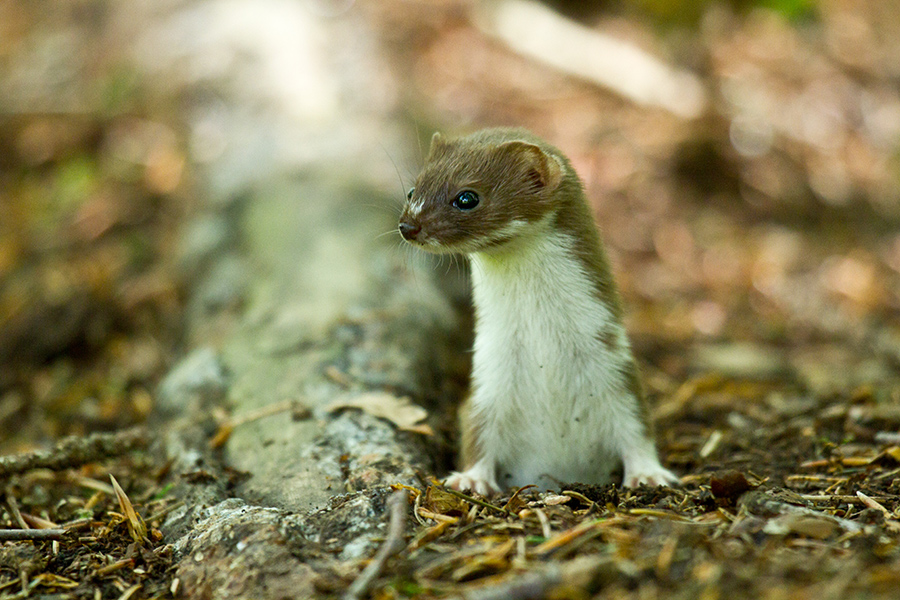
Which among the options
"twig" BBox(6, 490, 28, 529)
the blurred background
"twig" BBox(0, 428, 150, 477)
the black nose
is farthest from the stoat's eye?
the blurred background

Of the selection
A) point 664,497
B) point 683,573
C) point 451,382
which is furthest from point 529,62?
point 683,573

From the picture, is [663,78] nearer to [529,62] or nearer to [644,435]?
[529,62]

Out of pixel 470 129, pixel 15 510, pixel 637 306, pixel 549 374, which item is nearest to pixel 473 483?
pixel 549 374

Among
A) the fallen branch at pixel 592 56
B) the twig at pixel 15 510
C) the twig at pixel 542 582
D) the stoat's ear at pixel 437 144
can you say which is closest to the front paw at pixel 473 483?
the twig at pixel 542 582

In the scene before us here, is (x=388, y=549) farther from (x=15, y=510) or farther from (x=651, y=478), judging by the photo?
(x=15, y=510)

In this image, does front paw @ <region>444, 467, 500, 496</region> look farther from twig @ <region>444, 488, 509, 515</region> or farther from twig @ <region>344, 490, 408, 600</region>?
twig @ <region>344, 490, 408, 600</region>

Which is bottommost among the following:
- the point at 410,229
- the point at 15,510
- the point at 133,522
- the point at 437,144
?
the point at 15,510

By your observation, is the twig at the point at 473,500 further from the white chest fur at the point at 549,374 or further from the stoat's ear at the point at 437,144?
the stoat's ear at the point at 437,144
